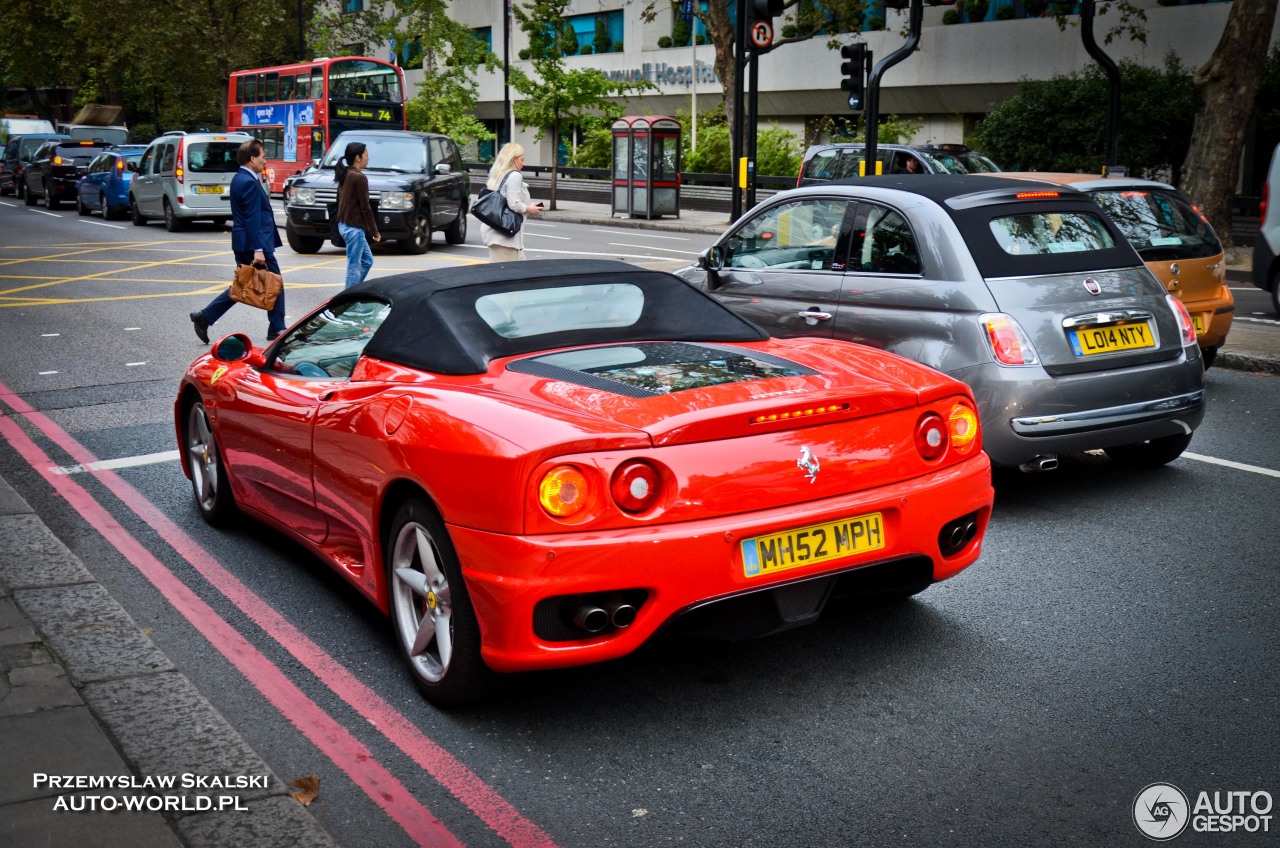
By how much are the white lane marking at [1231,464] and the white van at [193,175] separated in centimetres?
2276

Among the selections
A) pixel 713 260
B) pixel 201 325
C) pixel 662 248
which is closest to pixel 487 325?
pixel 713 260

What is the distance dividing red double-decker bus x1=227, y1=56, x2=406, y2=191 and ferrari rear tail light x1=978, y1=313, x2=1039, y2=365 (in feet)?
101

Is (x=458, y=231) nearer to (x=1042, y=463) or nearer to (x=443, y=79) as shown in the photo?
(x=1042, y=463)

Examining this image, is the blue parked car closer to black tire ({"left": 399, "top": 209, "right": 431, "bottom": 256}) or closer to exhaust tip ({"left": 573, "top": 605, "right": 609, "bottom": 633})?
black tire ({"left": 399, "top": 209, "right": 431, "bottom": 256})

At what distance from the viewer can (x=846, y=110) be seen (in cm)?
4444

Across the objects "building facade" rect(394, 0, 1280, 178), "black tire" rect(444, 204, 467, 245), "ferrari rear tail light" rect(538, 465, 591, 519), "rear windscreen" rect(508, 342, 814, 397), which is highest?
"building facade" rect(394, 0, 1280, 178)

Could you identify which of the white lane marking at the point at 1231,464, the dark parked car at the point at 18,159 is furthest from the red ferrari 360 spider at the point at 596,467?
the dark parked car at the point at 18,159

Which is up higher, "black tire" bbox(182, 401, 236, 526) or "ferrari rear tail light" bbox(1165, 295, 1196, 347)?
"ferrari rear tail light" bbox(1165, 295, 1196, 347)

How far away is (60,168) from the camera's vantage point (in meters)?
36.3

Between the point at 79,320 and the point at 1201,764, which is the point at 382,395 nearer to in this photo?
the point at 1201,764

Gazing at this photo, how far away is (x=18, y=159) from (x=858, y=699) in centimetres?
4352

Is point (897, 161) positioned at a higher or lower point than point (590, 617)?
higher

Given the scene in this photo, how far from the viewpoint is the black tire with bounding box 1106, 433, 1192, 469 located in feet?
23.6

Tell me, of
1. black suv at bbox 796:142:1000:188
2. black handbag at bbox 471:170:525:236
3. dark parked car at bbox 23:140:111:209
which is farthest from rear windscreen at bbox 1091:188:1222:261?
dark parked car at bbox 23:140:111:209
